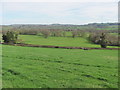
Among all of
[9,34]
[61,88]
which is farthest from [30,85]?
[9,34]

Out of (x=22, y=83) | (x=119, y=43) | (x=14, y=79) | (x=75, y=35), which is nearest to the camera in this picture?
(x=22, y=83)

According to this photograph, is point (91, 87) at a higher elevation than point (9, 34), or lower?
lower

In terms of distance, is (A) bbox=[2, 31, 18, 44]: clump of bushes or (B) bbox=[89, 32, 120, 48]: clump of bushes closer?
(B) bbox=[89, 32, 120, 48]: clump of bushes

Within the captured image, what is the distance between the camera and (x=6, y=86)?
788cm

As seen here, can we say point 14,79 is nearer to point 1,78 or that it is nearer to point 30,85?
point 1,78

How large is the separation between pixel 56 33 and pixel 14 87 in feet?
370

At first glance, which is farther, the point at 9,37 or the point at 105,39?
the point at 9,37

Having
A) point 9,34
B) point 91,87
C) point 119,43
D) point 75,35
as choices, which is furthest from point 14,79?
point 75,35

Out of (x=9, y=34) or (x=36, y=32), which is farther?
(x=36, y=32)

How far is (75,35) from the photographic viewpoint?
379 ft

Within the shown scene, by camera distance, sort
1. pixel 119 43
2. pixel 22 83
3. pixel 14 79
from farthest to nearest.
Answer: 1. pixel 119 43
2. pixel 14 79
3. pixel 22 83

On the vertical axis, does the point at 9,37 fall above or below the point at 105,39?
above

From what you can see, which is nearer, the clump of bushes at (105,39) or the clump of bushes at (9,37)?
the clump of bushes at (105,39)

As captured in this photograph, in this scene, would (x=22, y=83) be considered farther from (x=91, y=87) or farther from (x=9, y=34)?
(x=9, y=34)
